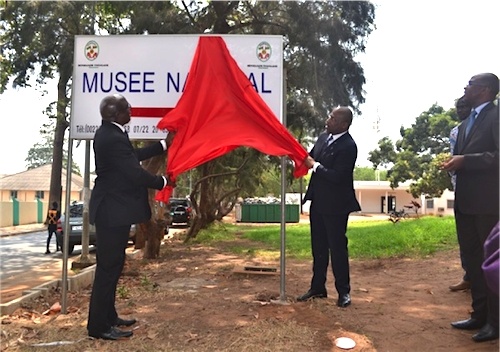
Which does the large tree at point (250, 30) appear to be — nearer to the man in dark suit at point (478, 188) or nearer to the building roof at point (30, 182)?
the man in dark suit at point (478, 188)

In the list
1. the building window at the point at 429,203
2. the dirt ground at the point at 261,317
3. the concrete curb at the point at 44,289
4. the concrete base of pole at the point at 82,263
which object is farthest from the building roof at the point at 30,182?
the dirt ground at the point at 261,317

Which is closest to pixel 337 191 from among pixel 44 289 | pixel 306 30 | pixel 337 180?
pixel 337 180

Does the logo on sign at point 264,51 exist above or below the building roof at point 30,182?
above

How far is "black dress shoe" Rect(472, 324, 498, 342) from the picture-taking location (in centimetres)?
374

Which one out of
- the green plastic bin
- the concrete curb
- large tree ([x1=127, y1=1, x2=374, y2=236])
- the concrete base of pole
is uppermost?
large tree ([x1=127, y1=1, x2=374, y2=236])

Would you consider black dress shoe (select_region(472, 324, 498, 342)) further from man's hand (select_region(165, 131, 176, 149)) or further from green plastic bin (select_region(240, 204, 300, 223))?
green plastic bin (select_region(240, 204, 300, 223))

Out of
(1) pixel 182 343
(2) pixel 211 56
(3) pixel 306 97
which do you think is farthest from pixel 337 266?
(3) pixel 306 97

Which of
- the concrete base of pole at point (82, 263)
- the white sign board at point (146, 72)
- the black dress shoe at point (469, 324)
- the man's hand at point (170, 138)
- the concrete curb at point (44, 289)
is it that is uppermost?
the white sign board at point (146, 72)

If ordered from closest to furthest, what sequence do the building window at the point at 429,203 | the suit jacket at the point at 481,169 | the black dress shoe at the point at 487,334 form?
the black dress shoe at the point at 487,334, the suit jacket at the point at 481,169, the building window at the point at 429,203

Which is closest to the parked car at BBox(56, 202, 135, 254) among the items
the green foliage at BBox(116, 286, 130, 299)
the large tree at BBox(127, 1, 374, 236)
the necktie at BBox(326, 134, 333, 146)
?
A: the large tree at BBox(127, 1, 374, 236)

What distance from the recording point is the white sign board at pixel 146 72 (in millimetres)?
5465

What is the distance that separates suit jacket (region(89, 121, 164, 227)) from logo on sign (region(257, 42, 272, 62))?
80.5 inches

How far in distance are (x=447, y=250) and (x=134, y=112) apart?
7.21m

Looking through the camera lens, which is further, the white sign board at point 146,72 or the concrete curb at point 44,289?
the white sign board at point 146,72
